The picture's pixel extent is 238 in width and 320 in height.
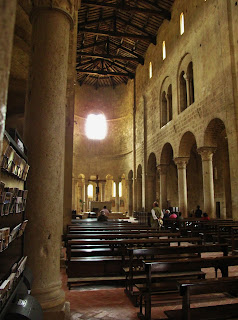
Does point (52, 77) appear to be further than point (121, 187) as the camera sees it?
No

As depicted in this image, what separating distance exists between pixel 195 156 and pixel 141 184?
5.29 meters

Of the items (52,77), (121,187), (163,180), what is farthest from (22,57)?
(121,187)

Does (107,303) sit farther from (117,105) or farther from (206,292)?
(117,105)

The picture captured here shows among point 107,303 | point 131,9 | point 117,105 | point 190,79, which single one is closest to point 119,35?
point 131,9

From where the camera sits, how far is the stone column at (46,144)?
320 cm

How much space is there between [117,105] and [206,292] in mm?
27019

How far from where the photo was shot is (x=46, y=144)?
3396 mm

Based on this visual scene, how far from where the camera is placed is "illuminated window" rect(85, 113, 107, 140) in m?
28.6

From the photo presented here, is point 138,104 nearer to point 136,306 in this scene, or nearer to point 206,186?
point 206,186

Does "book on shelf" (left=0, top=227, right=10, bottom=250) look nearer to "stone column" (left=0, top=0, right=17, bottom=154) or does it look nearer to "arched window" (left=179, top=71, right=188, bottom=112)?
"stone column" (left=0, top=0, right=17, bottom=154)

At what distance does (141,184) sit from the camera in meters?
24.1

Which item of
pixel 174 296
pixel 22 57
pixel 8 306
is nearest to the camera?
pixel 8 306

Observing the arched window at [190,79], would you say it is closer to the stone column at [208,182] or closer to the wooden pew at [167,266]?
the stone column at [208,182]

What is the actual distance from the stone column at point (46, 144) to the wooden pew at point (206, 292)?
147cm
